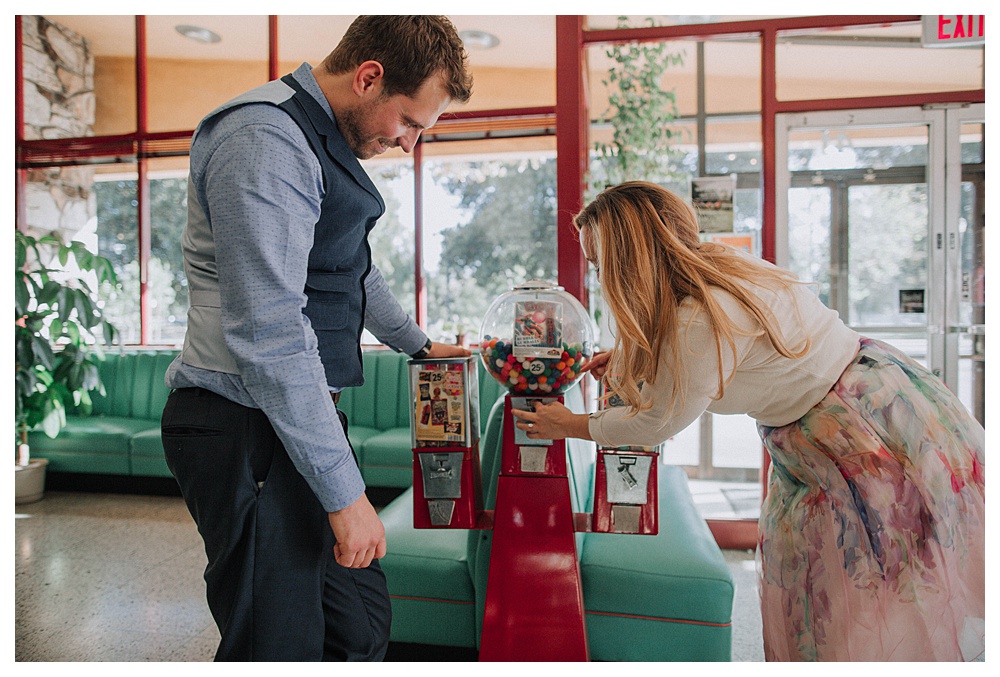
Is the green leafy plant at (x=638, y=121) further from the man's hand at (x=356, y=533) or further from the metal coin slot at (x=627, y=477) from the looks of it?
the man's hand at (x=356, y=533)

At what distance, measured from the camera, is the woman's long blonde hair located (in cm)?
131

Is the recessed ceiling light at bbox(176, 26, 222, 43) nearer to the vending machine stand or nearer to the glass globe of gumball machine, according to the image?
the glass globe of gumball machine

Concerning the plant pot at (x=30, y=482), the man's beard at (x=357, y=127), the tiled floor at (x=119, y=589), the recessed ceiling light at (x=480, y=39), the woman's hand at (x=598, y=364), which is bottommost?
→ the tiled floor at (x=119, y=589)

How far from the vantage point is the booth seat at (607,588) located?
2025mm

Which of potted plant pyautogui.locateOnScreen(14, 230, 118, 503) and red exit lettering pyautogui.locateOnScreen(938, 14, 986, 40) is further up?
red exit lettering pyautogui.locateOnScreen(938, 14, 986, 40)

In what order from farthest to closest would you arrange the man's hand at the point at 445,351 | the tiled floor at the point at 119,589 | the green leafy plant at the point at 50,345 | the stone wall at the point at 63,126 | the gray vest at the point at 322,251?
the stone wall at the point at 63,126 < the green leafy plant at the point at 50,345 < the tiled floor at the point at 119,589 < the man's hand at the point at 445,351 < the gray vest at the point at 322,251

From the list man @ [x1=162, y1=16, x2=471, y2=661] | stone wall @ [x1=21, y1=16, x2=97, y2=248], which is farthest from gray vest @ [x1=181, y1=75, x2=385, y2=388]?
stone wall @ [x1=21, y1=16, x2=97, y2=248]

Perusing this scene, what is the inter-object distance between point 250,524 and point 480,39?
4.07 m

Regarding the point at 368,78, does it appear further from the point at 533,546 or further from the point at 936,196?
the point at 936,196

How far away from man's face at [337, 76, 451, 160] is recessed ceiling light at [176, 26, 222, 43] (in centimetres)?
457

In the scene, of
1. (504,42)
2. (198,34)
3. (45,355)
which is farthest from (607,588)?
(198,34)

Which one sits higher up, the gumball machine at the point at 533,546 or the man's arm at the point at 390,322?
the man's arm at the point at 390,322

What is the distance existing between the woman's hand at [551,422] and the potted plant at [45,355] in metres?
3.69

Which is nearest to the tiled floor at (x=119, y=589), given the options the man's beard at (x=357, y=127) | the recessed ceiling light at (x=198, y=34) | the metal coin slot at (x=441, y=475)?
the metal coin slot at (x=441, y=475)
